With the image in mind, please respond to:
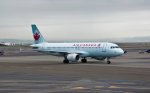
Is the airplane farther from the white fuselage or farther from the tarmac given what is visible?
the tarmac

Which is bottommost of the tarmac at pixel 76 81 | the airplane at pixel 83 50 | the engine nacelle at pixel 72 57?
the tarmac at pixel 76 81

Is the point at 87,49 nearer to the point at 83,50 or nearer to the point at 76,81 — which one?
the point at 83,50

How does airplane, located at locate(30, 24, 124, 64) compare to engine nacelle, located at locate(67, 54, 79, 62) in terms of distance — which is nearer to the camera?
engine nacelle, located at locate(67, 54, 79, 62)

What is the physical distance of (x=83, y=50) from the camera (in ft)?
173

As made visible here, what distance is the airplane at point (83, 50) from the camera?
166 ft

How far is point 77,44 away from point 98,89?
34.4 metres

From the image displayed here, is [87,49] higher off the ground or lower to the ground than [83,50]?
higher

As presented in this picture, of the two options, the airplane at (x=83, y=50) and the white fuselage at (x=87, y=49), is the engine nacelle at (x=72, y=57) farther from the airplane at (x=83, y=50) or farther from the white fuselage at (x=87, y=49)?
the white fuselage at (x=87, y=49)

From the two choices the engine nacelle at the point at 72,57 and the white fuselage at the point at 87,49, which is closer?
the engine nacelle at the point at 72,57

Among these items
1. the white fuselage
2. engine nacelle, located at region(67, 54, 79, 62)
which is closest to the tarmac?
engine nacelle, located at region(67, 54, 79, 62)

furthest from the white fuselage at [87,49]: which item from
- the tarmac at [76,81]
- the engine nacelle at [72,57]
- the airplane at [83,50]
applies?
the tarmac at [76,81]

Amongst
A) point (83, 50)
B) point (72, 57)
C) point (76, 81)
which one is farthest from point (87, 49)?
point (76, 81)

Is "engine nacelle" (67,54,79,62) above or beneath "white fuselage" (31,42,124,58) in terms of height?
beneath

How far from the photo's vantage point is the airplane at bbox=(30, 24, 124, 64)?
50688 mm
